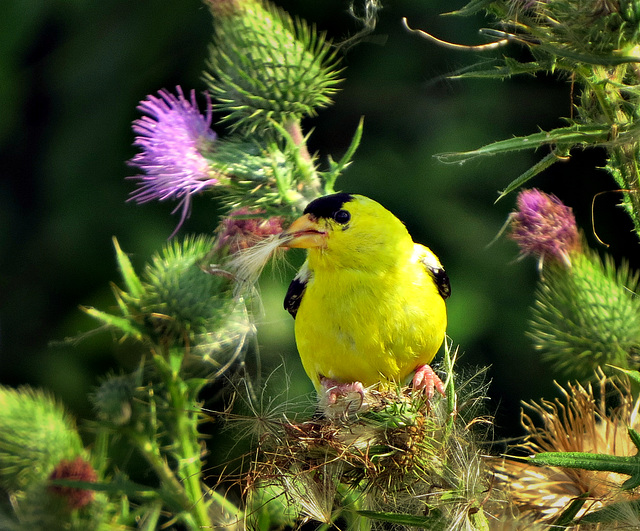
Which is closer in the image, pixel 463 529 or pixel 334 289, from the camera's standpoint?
pixel 463 529

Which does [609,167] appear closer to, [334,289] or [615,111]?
[615,111]

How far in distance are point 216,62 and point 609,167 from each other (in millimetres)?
980

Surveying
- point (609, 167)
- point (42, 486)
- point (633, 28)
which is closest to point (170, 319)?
point (42, 486)

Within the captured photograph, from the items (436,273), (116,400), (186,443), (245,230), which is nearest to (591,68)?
(436,273)

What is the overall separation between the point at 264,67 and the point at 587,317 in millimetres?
809

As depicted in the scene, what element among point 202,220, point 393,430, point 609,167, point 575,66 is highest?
point 575,66

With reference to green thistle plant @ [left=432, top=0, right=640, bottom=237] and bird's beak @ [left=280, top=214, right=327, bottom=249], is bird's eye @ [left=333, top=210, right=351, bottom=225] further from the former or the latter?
green thistle plant @ [left=432, top=0, right=640, bottom=237]

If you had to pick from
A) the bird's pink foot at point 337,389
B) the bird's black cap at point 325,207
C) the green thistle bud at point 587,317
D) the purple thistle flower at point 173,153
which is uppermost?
the purple thistle flower at point 173,153

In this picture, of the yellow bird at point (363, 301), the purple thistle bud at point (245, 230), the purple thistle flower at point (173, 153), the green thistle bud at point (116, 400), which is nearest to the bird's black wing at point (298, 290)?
the yellow bird at point (363, 301)

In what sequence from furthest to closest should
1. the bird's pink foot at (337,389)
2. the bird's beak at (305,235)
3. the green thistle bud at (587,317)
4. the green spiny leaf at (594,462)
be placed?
the green thistle bud at (587,317) → the bird's beak at (305,235) → the bird's pink foot at (337,389) → the green spiny leaf at (594,462)

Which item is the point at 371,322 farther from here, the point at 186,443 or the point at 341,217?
the point at 186,443

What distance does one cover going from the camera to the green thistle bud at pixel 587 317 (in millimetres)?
1349

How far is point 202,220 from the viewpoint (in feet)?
8.54

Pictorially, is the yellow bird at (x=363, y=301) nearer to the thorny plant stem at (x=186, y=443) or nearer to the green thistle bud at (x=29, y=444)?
the thorny plant stem at (x=186, y=443)
